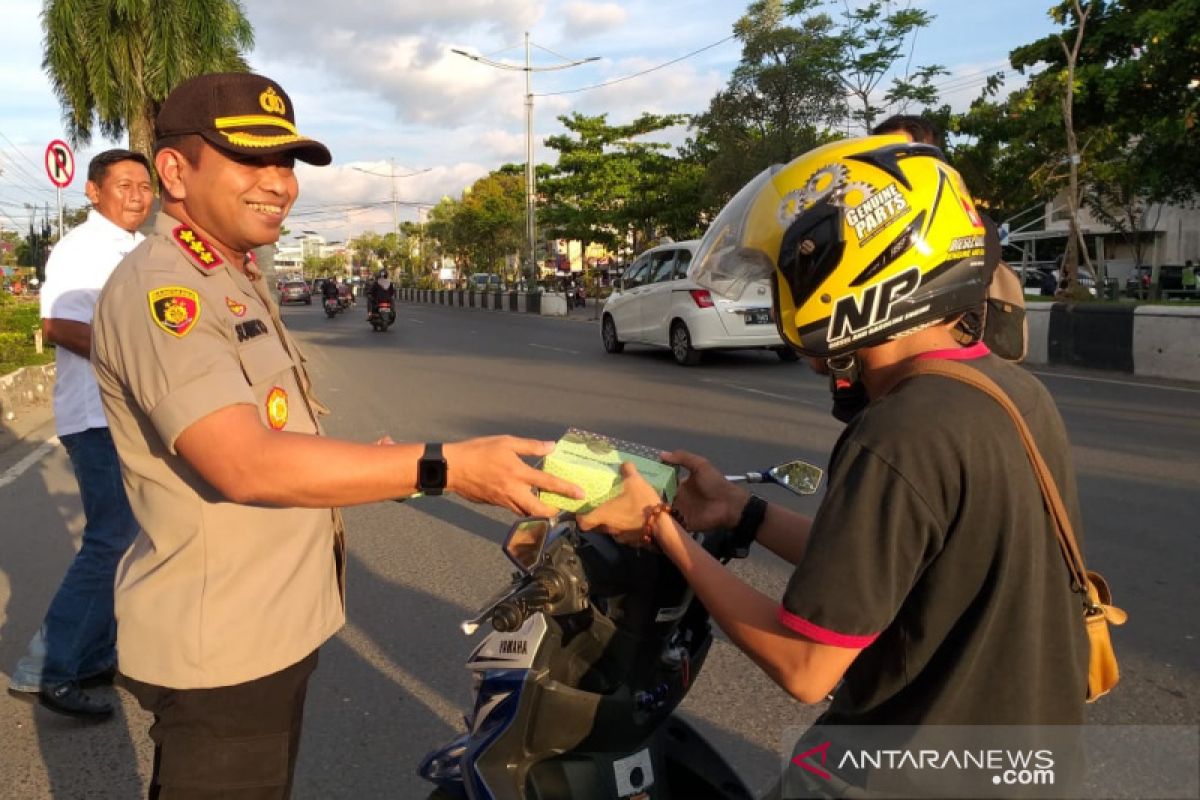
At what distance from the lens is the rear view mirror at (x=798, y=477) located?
6.24 ft

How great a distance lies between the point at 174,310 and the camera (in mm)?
1560

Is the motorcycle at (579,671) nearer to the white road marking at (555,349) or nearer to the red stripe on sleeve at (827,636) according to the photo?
the red stripe on sleeve at (827,636)

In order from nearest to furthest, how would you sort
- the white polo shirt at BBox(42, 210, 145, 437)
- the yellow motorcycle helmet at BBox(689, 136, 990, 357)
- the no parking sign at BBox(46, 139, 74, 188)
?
the yellow motorcycle helmet at BBox(689, 136, 990, 357)
the white polo shirt at BBox(42, 210, 145, 437)
the no parking sign at BBox(46, 139, 74, 188)

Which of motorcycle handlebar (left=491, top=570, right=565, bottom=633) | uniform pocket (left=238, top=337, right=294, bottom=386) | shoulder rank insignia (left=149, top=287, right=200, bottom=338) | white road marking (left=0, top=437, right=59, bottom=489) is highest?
shoulder rank insignia (left=149, top=287, right=200, bottom=338)

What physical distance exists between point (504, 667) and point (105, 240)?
2676 mm

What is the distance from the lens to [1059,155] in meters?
19.1

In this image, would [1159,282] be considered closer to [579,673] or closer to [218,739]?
[579,673]

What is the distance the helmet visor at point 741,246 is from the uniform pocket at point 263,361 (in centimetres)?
84

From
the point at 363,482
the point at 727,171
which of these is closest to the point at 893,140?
the point at 363,482

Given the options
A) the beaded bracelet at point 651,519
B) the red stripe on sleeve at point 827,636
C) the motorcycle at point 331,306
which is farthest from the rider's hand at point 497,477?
the motorcycle at point 331,306

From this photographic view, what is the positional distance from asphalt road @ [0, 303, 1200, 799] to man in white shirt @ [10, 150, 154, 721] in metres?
0.16

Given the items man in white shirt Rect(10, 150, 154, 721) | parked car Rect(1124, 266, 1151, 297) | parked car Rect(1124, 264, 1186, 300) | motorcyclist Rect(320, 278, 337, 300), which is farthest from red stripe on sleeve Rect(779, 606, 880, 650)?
parked car Rect(1124, 266, 1151, 297)

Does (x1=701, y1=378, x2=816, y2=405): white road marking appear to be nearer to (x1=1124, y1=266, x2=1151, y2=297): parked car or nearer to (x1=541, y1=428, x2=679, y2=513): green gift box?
(x1=541, y1=428, x2=679, y2=513): green gift box

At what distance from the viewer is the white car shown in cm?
1338
